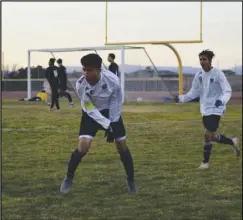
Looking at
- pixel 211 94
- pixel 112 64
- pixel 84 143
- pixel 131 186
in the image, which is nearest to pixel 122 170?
pixel 211 94

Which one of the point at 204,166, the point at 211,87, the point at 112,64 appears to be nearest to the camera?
the point at 112,64

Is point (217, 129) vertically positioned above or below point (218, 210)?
above

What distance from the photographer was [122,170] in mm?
3842

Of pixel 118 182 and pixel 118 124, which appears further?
pixel 118 182

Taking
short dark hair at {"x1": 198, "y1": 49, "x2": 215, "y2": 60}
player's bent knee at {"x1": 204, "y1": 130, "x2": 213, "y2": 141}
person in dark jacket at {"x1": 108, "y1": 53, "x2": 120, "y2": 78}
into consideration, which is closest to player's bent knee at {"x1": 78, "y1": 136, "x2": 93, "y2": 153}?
person in dark jacket at {"x1": 108, "y1": 53, "x2": 120, "y2": 78}

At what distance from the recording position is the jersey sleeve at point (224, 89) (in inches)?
121

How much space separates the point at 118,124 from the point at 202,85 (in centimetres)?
94

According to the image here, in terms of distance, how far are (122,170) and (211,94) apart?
820 millimetres

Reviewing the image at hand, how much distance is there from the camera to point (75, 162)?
2.59 m

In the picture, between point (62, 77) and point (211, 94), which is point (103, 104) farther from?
point (211, 94)

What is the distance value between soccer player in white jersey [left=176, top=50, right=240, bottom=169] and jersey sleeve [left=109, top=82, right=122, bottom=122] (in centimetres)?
45

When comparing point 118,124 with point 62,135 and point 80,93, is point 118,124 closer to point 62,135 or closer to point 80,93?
point 80,93

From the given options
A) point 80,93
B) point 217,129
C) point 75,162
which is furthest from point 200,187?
point 80,93

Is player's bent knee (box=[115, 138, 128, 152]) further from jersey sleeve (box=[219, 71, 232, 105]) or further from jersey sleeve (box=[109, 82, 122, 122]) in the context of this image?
jersey sleeve (box=[219, 71, 232, 105])
